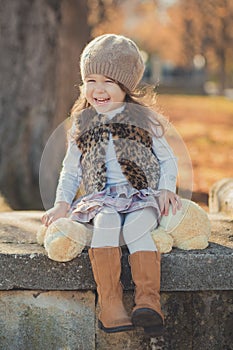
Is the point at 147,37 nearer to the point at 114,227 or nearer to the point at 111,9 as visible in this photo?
the point at 111,9

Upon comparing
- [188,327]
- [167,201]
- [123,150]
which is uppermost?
[123,150]

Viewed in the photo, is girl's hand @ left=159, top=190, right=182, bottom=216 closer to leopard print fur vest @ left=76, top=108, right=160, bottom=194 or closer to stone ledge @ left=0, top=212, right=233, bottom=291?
leopard print fur vest @ left=76, top=108, right=160, bottom=194

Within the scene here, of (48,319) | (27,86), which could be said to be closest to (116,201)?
(48,319)

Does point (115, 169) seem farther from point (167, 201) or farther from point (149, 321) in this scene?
point (149, 321)

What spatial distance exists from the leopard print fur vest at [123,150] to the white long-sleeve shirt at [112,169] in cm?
2

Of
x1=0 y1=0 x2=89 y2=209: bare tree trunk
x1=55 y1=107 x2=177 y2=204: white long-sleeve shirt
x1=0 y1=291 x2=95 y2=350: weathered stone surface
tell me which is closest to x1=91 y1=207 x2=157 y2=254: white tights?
x1=55 y1=107 x2=177 y2=204: white long-sleeve shirt

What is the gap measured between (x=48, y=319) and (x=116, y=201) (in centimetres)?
66

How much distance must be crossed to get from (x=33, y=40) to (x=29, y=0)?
37cm

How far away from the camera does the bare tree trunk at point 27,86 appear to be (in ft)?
19.9

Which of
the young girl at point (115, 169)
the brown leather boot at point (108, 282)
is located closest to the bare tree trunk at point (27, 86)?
the young girl at point (115, 169)

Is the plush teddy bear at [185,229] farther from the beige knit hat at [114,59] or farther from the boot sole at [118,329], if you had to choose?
the beige knit hat at [114,59]

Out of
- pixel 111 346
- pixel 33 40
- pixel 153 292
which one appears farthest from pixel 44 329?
pixel 33 40

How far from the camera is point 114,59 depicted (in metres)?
3.24

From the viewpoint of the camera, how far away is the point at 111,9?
16.9m
